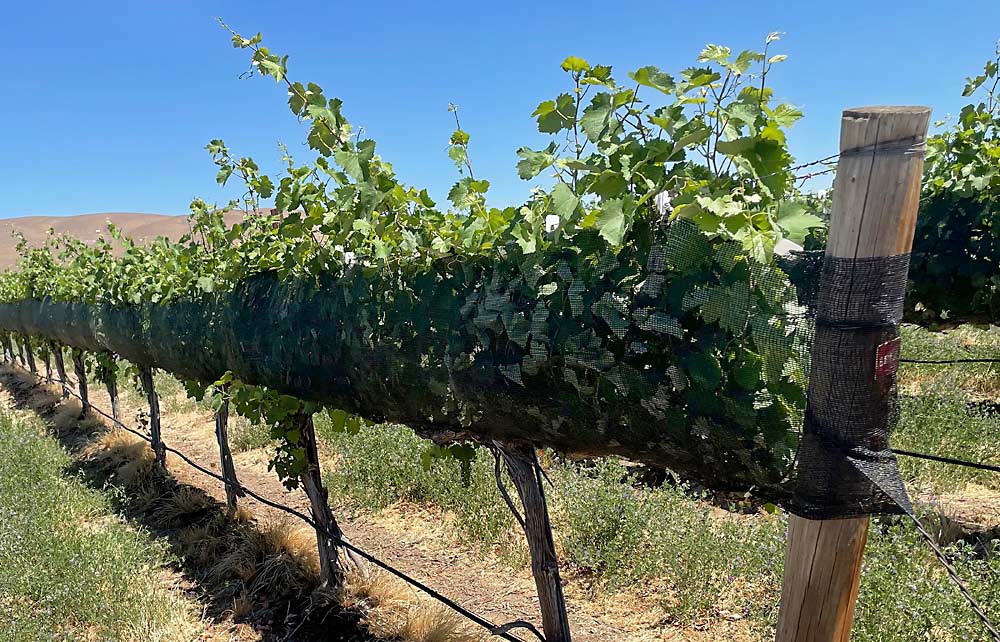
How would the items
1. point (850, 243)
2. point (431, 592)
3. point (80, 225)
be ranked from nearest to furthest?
point (850, 243) → point (431, 592) → point (80, 225)

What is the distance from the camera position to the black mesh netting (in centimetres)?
141

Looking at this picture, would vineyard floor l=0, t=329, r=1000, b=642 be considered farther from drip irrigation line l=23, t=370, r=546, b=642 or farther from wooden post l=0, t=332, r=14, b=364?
wooden post l=0, t=332, r=14, b=364

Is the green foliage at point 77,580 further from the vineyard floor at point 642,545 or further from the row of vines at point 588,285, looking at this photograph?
the row of vines at point 588,285

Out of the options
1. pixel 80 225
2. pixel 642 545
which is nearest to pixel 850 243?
pixel 642 545

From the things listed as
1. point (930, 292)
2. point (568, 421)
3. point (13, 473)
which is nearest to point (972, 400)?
point (930, 292)

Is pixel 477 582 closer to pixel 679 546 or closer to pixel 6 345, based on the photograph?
pixel 679 546

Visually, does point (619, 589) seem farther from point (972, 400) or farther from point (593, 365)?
point (972, 400)

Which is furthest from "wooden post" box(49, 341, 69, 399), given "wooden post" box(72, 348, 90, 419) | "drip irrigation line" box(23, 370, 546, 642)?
"drip irrigation line" box(23, 370, 546, 642)

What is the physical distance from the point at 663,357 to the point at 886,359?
0.52 metres

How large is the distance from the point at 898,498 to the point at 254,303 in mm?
3564

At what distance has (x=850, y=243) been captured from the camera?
1.35m

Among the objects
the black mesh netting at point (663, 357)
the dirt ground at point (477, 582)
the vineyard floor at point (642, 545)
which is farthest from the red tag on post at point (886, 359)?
the dirt ground at point (477, 582)

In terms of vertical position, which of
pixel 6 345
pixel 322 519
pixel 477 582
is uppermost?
pixel 322 519

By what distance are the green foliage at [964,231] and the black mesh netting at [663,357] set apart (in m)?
2.92
